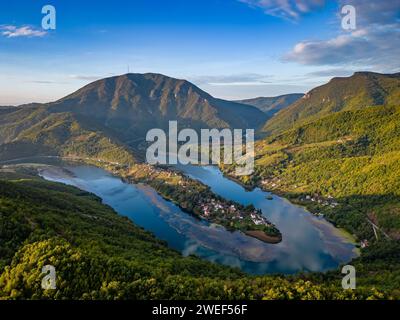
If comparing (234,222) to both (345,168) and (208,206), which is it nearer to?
(208,206)

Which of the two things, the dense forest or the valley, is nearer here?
the dense forest

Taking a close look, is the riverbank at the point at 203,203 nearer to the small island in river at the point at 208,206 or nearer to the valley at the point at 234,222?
the small island in river at the point at 208,206

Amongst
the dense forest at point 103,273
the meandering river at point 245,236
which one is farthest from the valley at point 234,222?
the meandering river at point 245,236

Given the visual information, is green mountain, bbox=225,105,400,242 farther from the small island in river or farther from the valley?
the small island in river

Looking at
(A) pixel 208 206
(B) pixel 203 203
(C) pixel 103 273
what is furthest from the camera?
(B) pixel 203 203

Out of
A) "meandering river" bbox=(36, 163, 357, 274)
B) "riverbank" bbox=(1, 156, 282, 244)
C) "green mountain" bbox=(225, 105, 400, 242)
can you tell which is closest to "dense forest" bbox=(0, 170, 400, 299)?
"meandering river" bbox=(36, 163, 357, 274)

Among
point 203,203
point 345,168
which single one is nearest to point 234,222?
point 203,203

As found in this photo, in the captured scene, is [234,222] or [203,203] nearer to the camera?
[234,222]

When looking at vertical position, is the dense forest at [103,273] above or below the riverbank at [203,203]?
above

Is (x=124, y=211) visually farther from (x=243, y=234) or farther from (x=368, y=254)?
(x=368, y=254)
